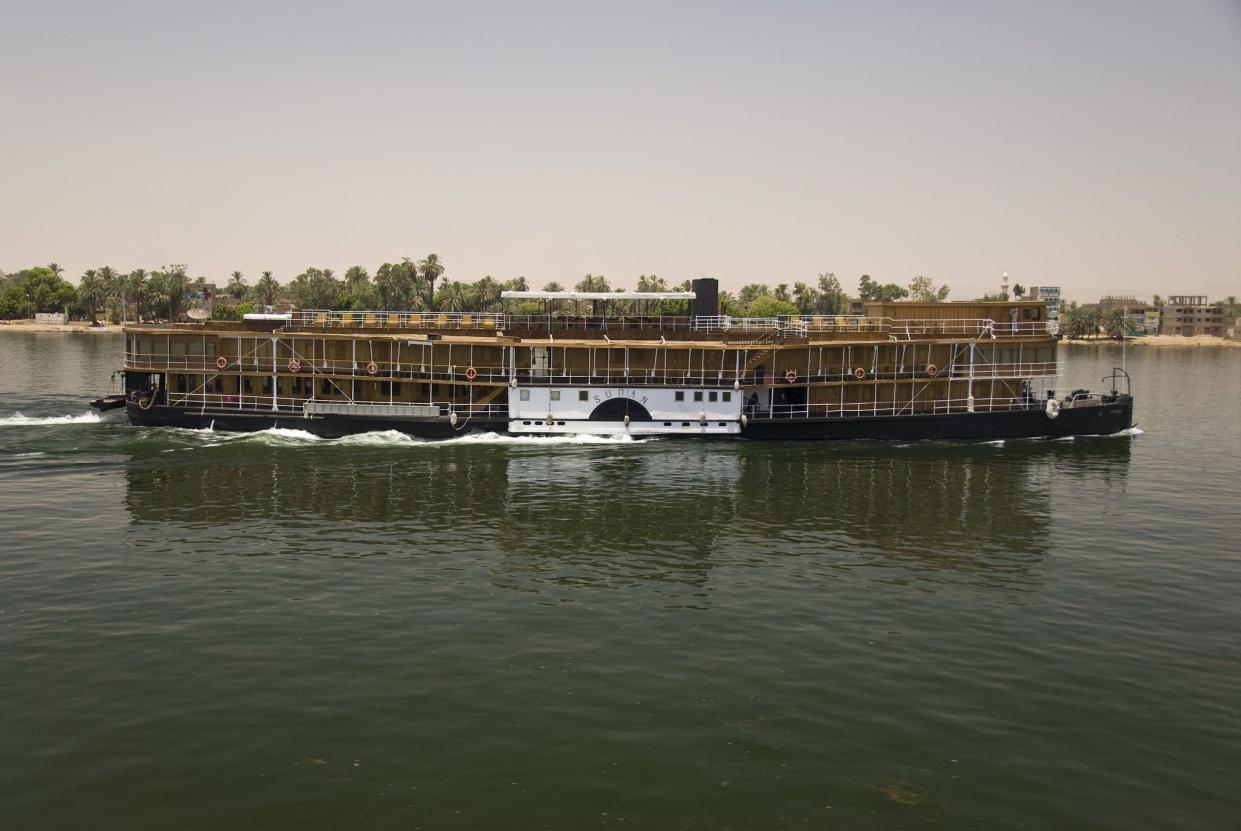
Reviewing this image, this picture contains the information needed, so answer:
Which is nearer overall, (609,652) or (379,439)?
(609,652)

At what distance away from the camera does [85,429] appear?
56.4 m

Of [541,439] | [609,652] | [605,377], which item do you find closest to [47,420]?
[541,439]

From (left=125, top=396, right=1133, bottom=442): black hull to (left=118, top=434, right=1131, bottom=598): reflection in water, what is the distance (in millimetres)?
1567

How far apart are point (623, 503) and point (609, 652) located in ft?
55.4

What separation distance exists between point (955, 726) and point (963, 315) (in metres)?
45.4

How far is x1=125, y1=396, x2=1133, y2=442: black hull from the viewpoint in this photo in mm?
56531

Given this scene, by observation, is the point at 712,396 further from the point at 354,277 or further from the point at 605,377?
the point at 354,277

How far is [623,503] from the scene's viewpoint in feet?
134

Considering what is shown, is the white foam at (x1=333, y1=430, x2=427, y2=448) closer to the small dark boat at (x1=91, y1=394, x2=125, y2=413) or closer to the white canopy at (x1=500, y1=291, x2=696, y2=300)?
the white canopy at (x1=500, y1=291, x2=696, y2=300)

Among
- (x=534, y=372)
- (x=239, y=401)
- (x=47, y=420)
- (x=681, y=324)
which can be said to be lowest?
(x=47, y=420)

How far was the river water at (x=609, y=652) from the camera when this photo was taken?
17.9 m

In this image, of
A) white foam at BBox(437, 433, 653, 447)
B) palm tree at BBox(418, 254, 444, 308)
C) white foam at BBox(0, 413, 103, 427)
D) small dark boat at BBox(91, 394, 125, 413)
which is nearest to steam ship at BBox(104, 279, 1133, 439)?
small dark boat at BBox(91, 394, 125, 413)

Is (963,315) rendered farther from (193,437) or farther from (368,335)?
(193,437)

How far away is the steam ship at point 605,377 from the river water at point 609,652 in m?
11.7
